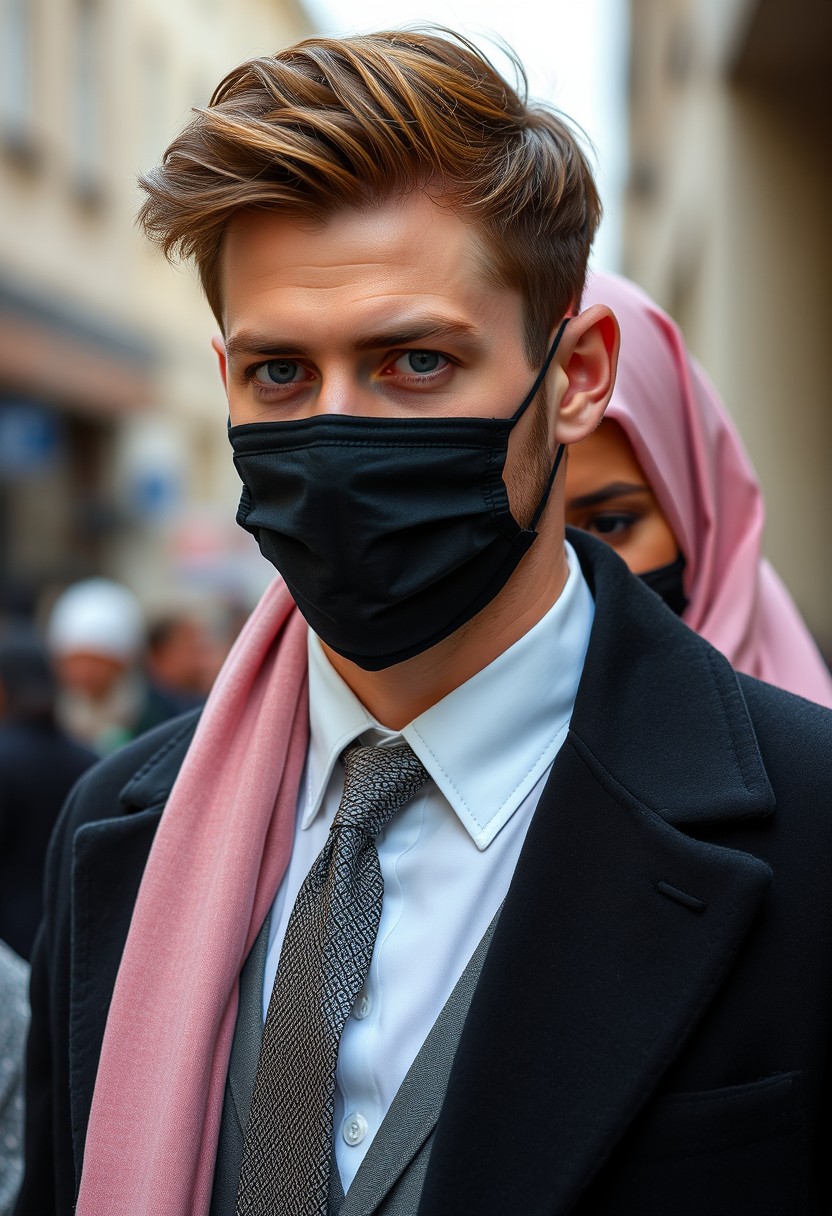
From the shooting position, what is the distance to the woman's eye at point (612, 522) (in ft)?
8.29

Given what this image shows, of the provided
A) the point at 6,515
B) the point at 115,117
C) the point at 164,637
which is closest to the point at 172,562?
the point at 6,515

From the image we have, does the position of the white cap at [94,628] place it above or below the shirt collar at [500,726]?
below


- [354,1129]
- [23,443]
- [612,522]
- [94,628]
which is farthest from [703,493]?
[23,443]

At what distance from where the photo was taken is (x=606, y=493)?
8.23 ft

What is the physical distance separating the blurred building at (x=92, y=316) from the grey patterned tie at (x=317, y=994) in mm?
11651

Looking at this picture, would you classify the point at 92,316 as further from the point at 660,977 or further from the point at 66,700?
the point at 660,977

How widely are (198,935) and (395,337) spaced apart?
852 millimetres

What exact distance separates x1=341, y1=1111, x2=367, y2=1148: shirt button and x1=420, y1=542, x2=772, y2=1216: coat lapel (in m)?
0.15

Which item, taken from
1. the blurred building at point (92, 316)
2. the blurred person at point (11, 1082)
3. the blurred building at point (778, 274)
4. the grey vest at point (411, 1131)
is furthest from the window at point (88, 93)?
the grey vest at point (411, 1131)

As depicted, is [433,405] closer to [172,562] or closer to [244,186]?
[244,186]

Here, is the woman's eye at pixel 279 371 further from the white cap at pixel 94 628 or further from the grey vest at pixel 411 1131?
the white cap at pixel 94 628

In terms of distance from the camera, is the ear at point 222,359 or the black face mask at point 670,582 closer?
the ear at point 222,359

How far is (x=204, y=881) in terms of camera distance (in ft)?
6.43

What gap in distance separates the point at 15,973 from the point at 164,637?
580cm
